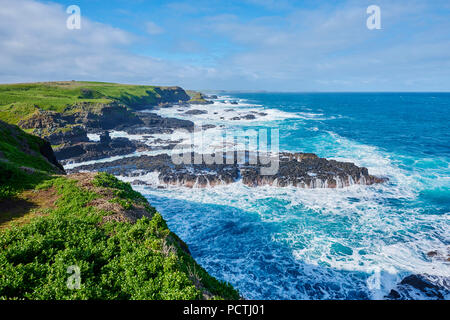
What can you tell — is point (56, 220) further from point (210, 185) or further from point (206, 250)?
point (210, 185)

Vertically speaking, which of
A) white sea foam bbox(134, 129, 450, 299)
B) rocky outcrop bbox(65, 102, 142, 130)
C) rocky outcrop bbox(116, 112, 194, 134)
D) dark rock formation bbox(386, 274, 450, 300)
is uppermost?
rocky outcrop bbox(65, 102, 142, 130)

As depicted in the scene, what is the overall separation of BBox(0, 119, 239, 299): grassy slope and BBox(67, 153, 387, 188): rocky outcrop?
2011 centimetres

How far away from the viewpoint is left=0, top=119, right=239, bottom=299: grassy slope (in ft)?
26.2

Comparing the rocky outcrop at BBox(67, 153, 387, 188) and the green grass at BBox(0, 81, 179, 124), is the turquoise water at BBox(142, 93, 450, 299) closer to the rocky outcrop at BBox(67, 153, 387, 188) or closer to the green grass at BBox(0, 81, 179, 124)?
the rocky outcrop at BBox(67, 153, 387, 188)

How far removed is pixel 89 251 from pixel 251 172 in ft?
93.7

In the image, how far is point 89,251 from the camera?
32.3 ft

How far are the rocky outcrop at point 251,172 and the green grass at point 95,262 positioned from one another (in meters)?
23.2

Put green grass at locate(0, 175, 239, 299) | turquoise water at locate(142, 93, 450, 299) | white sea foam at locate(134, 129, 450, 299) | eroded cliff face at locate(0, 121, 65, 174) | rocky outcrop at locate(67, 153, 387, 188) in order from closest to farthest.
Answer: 1. green grass at locate(0, 175, 239, 299)
2. turquoise water at locate(142, 93, 450, 299)
3. white sea foam at locate(134, 129, 450, 299)
4. eroded cliff face at locate(0, 121, 65, 174)
5. rocky outcrop at locate(67, 153, 387, 188)

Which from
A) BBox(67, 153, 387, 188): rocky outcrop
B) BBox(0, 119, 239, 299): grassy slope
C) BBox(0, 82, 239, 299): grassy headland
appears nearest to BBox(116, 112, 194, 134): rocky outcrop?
BBox(67, 153, 387, 188): rocky outcrop

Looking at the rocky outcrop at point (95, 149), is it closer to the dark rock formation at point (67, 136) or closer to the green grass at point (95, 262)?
the dark rock formation at point (67, 136)

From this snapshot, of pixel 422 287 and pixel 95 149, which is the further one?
pixel 95 149

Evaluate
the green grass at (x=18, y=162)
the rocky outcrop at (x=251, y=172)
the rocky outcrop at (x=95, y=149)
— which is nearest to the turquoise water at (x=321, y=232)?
the rocky outcrop at (x=251, y=172)

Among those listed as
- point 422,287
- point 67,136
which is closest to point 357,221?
point 422,287

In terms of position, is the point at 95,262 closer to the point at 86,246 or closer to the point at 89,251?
the point at 89,251
